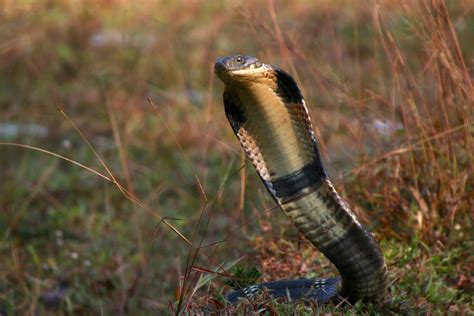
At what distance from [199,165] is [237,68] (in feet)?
11.9

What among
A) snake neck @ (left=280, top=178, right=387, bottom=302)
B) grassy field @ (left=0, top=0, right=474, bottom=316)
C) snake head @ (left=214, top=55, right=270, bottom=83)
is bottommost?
grassy field @ (left=0, top=0, right=474, bottom=316)

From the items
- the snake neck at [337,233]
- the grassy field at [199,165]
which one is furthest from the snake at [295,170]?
the grassy field at [199,165]

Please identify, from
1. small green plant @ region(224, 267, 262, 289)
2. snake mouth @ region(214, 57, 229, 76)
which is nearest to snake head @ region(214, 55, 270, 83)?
snake mouth @ region(214, 57, 229, 76)

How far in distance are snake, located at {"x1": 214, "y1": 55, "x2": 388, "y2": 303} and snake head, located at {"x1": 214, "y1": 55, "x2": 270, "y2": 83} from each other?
95 millimetres

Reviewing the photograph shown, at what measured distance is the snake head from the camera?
259 cm

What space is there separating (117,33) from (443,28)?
507 cm

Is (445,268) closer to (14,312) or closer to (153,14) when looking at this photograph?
(14,312)

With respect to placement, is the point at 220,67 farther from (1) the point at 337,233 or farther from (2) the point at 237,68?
(1) the point at 337,233

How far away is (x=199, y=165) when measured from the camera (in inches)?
245

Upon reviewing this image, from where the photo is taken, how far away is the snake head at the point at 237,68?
8.49 feet

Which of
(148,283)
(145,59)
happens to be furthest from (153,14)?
(148,283)

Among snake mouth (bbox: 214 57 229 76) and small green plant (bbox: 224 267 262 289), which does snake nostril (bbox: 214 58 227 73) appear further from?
small green plant (bbox: 224 267 262 289)

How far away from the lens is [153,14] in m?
→ 8.84

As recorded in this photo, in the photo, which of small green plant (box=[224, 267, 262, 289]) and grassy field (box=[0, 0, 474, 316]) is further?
grassy field (box=[0, 0, 474, 316])
